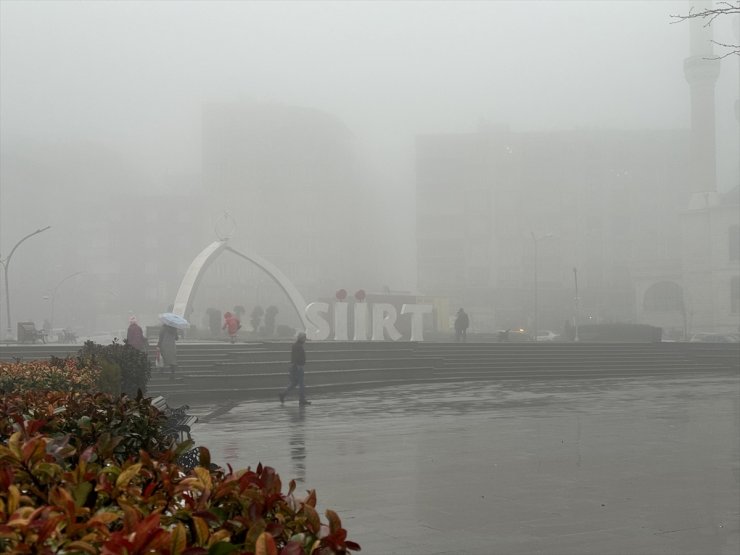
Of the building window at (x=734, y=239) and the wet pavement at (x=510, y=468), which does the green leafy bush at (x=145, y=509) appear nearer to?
the wet pavement at (x=510, y=468)

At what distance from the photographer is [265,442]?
1309cm

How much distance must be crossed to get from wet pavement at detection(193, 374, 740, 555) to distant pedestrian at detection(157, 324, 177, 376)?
3.01 meters

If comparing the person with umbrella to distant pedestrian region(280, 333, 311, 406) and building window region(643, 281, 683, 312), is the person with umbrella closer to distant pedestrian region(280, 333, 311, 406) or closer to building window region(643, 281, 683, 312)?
distant pedestrian region(280, 333, 311, 406)

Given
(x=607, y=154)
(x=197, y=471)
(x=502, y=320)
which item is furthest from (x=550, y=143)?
(x=197, y=471)

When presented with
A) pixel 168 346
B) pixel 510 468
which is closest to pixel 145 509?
pixel 510 468

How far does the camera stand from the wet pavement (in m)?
7.12

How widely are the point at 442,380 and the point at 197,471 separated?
2596 centimetres

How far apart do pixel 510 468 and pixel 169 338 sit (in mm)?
13392

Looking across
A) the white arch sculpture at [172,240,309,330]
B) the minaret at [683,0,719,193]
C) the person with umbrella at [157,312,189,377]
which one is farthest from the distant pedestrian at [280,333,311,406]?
the minaret at [683,0,719,193]

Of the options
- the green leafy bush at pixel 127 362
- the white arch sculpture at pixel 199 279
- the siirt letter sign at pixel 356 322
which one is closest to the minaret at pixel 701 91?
→ the white arch sculpture at pixel 199 279

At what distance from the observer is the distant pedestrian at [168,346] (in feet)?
72.4

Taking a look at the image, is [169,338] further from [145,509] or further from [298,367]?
[145,509]

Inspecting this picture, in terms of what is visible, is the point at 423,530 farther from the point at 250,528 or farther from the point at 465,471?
the point at 250,528

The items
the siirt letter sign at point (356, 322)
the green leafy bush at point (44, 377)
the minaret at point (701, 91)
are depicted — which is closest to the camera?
the green leafy bush at point (44, 377)
